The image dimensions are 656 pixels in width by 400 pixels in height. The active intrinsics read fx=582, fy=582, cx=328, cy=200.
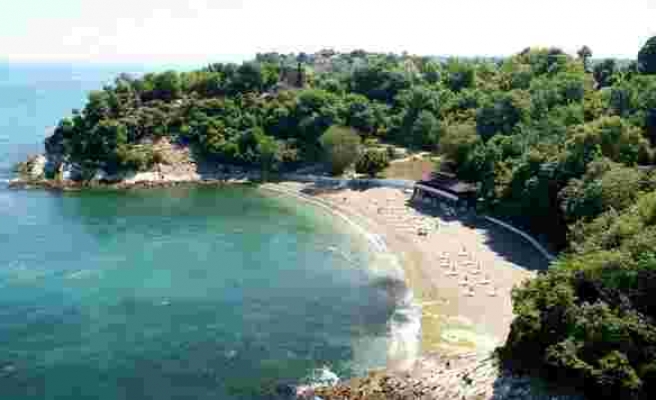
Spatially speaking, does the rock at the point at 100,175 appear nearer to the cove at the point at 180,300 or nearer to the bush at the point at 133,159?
the bush at the point at 133,159

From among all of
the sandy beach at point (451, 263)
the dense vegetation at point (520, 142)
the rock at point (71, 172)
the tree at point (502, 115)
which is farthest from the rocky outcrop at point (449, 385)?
the rock at point (71, 172)

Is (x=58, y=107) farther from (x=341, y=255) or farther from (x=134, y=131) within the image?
(x=341, y=255)

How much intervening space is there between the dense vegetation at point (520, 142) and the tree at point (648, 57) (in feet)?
0.85

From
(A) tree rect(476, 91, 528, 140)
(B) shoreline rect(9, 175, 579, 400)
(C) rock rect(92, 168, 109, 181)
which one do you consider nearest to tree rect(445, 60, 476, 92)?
(A) tree rect(476, 91, 528, 140)

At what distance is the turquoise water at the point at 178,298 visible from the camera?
35.3 m

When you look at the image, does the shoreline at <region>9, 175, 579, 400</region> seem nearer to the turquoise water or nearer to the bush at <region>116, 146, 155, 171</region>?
the turquoise water

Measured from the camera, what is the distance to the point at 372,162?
7512 centimetres

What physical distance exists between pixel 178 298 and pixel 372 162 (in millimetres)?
36420

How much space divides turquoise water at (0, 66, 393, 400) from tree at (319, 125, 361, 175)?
30.0ft

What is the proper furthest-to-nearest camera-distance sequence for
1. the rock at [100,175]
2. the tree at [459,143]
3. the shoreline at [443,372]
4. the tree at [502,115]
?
1. the rock at [100,175]
2. the tree at [502,115]
3. the tree at [459,143]
4. the shoreline at [443,372]

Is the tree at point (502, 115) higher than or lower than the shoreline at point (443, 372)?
higher

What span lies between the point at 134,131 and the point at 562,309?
72846 mm

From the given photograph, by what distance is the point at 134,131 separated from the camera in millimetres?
88688

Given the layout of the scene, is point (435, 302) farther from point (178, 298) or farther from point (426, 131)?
point (426, 131)
